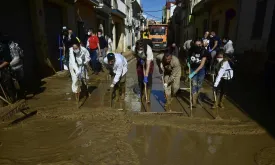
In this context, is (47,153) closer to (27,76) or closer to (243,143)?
(243,143)

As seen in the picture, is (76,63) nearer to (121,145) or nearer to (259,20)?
(121,145)

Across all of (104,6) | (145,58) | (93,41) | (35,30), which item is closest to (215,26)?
(104,6)

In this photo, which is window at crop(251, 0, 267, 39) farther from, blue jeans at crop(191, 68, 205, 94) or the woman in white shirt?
the woman in white shirt

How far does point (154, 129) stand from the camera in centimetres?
386

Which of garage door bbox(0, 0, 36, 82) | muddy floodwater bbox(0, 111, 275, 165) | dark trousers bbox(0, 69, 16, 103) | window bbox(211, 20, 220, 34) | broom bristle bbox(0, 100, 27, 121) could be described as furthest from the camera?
window bbox(211, 20, 220, 34)

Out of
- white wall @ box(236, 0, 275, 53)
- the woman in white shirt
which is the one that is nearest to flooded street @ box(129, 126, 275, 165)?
the woman in white shirt

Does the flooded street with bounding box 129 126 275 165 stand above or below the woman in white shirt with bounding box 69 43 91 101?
below

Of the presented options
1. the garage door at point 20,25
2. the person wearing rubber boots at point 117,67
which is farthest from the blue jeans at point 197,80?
the garage door at point 20,25

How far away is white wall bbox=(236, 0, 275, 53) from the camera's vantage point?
333 inches

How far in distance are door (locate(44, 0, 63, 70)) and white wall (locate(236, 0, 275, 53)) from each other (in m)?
8.56

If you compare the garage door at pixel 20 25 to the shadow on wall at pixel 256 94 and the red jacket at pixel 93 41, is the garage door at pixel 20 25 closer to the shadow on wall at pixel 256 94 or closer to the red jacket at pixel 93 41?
the red jacket at pixel 93 41

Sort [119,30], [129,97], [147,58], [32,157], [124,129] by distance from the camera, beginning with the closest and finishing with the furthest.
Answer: [32,157] < [124,129] < [147,58] < [129,97] < [119,30]

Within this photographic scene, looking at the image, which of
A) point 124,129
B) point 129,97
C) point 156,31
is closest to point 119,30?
point 156,31

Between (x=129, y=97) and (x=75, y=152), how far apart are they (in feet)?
9.88
